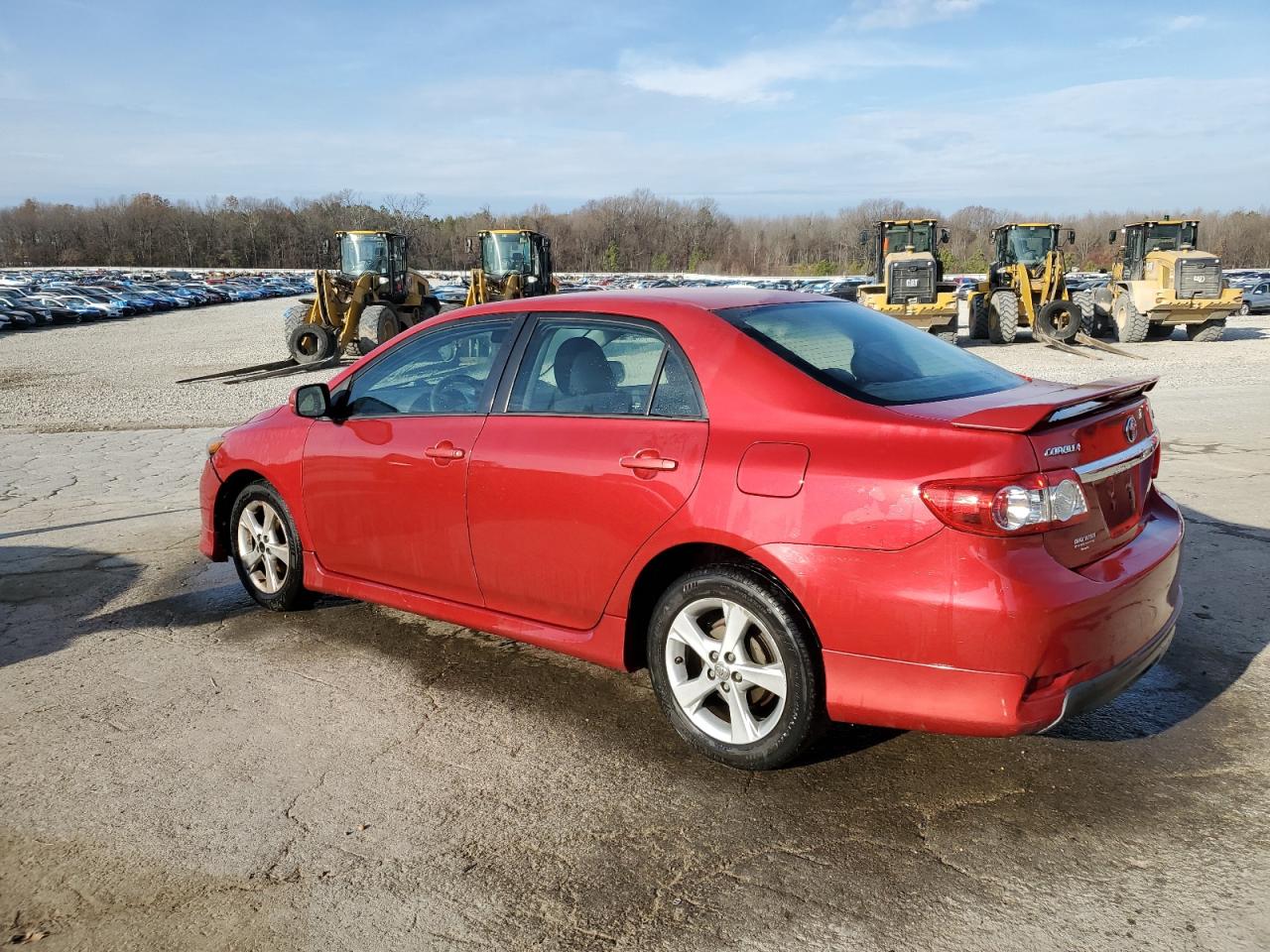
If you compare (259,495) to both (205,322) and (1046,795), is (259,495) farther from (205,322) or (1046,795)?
(205,322)

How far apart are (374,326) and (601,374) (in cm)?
1941

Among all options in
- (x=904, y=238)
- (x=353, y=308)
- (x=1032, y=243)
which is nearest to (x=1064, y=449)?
→ (x=353, y=308)

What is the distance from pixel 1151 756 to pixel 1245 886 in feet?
2.57

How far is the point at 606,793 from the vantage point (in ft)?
10.8

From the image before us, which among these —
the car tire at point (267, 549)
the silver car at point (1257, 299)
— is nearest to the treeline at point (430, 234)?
the silver car at point (1257, 299)

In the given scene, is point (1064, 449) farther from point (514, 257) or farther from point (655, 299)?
point (514, 257)

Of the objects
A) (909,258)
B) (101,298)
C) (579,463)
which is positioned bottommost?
(101,298)

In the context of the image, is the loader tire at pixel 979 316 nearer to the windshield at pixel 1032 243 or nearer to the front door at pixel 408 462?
the windshield at pixel 1032 243

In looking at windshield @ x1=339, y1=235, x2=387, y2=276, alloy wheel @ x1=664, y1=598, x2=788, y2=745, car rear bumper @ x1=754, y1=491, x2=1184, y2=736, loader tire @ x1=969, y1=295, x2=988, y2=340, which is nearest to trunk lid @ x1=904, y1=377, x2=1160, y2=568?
car rear bumper @ x1=754, y1=491, x2=1184, y2=736

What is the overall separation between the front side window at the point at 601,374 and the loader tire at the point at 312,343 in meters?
17.9

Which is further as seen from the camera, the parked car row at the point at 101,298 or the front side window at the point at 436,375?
the parked car row at the point at 101,298

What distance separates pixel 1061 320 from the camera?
23.9 meters

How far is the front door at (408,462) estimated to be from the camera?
4.13 metres

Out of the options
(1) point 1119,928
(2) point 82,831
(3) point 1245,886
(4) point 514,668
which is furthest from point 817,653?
(2) point 82,831
